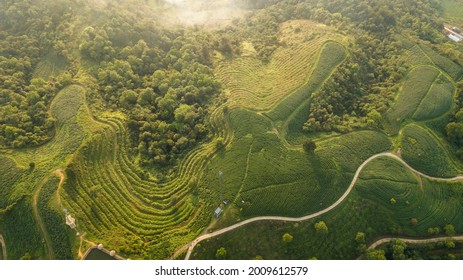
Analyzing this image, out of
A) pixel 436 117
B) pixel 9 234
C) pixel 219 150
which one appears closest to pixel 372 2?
pixel 436 117

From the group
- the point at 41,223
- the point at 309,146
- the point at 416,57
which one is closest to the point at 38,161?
the point at 41,223

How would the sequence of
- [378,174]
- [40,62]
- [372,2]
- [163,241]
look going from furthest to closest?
[372,2] < [40,62] < [378,174] < [163,241]

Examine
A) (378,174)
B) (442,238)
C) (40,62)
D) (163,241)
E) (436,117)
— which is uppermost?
(40,62)

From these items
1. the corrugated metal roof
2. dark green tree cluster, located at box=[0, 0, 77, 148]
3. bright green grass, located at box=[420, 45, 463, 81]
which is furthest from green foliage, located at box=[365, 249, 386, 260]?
the corrugated metal roof

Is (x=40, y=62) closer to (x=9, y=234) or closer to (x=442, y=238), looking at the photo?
(x=9, y=234)

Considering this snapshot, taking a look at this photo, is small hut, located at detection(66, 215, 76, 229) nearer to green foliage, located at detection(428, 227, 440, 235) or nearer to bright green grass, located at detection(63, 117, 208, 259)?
bright green grass, located at detection(63, 117, 208, 259)

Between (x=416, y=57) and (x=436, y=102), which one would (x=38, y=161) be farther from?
(x=416, y=57)

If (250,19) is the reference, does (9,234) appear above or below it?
below
